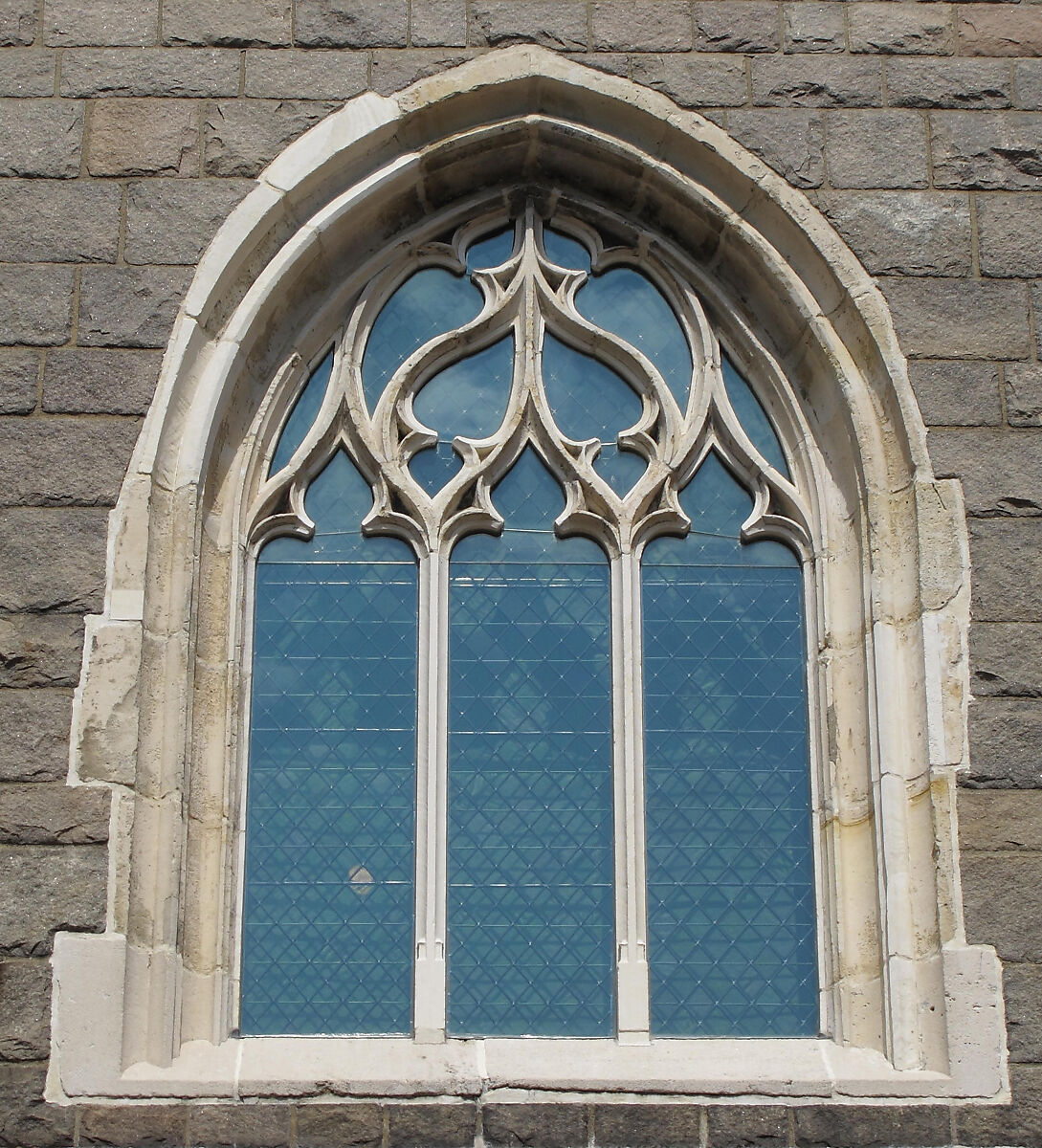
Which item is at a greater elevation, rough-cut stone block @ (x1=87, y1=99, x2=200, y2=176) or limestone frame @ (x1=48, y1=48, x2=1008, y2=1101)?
rough-cut stone block @ (x1=87, y1=99, x2=200, y2=176)

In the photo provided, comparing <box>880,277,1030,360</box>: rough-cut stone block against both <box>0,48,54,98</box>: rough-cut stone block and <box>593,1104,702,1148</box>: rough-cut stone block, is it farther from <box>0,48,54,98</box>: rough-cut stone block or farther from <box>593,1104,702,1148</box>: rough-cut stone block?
<box>0,48,54,98</box>: rough-cut stone block

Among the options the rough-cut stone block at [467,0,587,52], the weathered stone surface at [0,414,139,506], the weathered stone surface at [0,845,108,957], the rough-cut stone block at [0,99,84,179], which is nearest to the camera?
the weathered stone surface at [0,845,108,957]

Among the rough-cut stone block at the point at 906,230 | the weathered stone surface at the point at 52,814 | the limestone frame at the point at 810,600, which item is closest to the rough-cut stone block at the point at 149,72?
the limestone frame at the point at 810,600

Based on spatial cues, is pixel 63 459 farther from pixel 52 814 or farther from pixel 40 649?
pixel 52 814

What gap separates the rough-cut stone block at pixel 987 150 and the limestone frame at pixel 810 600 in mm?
478

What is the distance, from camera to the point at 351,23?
6230 mm

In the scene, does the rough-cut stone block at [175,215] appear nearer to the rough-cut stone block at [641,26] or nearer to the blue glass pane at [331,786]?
the blue glass pane at [331,786]

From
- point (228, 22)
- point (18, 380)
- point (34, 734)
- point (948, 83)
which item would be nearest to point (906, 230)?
point (948, 83)

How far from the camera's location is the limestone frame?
523 cm

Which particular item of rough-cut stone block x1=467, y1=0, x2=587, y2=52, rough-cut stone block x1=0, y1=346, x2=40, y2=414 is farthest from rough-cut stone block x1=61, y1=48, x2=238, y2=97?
rough-cut stone block x1=0, y1=346, x2=40, y2=414

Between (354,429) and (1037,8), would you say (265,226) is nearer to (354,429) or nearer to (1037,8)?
(354,429)

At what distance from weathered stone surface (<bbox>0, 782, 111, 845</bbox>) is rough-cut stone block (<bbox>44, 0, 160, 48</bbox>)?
2439 mm

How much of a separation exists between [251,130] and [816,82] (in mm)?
1814

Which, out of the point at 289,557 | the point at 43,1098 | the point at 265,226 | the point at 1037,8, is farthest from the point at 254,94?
the point at 43,1098
